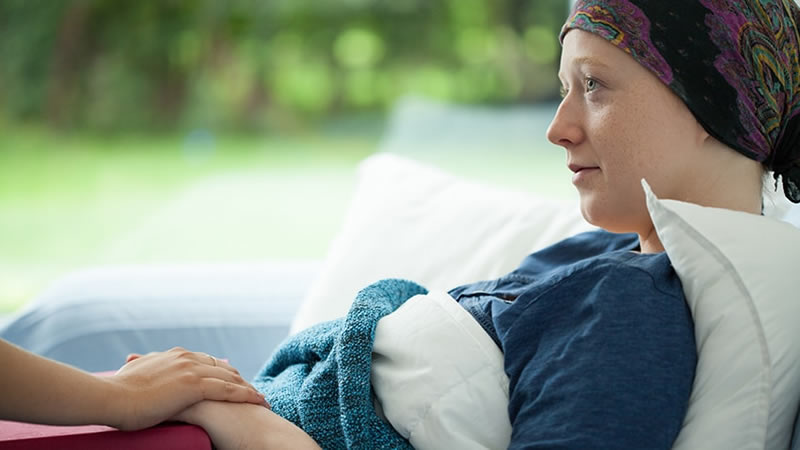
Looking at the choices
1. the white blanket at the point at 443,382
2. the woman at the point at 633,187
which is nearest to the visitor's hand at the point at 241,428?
the woman at the point at 633,187

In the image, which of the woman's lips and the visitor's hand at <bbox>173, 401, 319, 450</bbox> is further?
the woman's lips

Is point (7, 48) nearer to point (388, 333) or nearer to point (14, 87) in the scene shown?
point (14, 87)

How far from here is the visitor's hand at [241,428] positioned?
0.89m

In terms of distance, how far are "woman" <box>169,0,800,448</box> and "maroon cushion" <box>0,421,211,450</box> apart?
0.14ft

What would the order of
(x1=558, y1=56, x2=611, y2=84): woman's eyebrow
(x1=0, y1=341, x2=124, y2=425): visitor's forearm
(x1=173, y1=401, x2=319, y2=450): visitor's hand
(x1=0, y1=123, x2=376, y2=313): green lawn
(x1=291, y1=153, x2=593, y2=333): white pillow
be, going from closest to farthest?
(x1=0, y1=341, x2=124, y2=425): visitor's forearm
(x1=173, y1=401, x2=319, y2=450): visitor's hand
(x1=558, y1=56, x2=611, y2=84): woman's eyebrow
(x1=291, y1=153, x2=593, y2=333): white pillow
(x1=0, y1=123, x2=376, y2=313): green lawn

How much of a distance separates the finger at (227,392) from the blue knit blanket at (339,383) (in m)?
0.06

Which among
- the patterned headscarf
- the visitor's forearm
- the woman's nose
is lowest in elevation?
the visitor's forearm

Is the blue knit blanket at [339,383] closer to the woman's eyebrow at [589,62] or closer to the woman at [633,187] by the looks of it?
the woman at [633,187]

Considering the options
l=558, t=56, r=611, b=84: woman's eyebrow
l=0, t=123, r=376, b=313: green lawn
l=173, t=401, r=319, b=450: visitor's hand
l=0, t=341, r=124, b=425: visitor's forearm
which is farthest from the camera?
l=0, t=123, r=376, b=313: green lawn

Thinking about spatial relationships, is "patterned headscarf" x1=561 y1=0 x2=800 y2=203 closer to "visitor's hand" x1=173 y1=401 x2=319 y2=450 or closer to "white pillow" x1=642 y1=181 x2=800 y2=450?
"white pillow" x1=642 y1=181 x2=800 y2=450

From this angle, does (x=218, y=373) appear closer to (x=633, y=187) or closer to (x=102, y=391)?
(x=102, y=391)

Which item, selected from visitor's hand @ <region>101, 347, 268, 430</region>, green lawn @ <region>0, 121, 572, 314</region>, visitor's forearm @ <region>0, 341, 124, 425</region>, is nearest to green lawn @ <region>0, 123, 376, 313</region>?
green lawn @ <region>0, 121, 572, 314</region>

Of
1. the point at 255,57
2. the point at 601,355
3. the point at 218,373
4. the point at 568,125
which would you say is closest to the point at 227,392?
the point at 218,373

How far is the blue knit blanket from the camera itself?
913 millimetres
